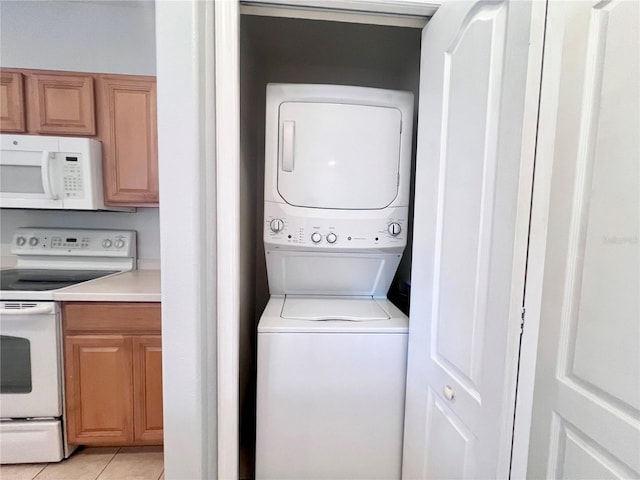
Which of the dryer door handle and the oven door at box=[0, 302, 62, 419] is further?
the oven door at box=[0, 302, 62, 419]

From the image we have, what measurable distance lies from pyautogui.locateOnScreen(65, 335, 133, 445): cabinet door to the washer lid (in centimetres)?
96

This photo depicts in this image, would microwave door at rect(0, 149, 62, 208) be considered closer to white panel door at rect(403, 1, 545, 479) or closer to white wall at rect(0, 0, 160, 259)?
white wall at rect(0, 0, 160, 259)

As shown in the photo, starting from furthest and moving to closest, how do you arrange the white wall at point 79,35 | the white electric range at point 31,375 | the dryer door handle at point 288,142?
the white wall at point 79,35 → the white electric range at point 31,375 → the dryer door handle at point 288,142

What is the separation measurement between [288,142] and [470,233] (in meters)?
0.95

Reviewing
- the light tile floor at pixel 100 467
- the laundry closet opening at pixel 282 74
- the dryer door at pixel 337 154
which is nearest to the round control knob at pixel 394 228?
the dryer door at pixel 337 154

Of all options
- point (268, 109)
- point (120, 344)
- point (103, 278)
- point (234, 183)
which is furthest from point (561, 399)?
point (103, 278)

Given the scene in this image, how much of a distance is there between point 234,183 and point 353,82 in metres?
1.54

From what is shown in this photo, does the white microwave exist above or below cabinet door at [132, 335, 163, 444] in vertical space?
above

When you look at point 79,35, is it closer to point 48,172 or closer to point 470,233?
point 48,172

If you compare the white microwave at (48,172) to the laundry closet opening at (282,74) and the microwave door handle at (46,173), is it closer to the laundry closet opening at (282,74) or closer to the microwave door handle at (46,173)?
the microwave door handle at (46,173)

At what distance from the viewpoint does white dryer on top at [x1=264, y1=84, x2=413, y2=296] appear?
1471 millimetres

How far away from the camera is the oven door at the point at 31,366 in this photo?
1.60 metres

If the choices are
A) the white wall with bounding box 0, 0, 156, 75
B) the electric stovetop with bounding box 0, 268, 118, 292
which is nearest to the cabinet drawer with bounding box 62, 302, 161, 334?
the electric stovetop with bounding box 0, 268, 118, 292

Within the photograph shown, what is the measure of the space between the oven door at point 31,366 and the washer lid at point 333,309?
4.13 ft
